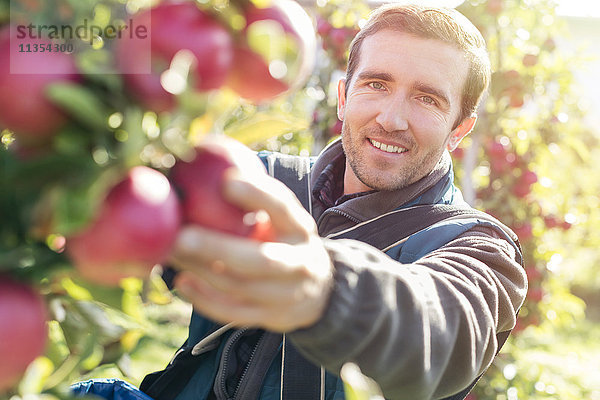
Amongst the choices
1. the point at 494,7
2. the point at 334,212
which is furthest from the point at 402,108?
→ the point at 494,7

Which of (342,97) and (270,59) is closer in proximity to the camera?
(270,59)

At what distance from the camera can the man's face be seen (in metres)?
1.79

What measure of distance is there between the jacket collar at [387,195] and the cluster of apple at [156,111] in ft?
3.79

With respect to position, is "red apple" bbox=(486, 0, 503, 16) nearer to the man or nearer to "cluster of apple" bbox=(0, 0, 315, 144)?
the man

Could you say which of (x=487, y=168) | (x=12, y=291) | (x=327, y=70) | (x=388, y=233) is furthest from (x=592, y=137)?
(x=12, y=291)

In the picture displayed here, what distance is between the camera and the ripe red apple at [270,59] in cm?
57

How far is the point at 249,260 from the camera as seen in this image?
0.57 metres

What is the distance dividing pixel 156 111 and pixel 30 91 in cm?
10

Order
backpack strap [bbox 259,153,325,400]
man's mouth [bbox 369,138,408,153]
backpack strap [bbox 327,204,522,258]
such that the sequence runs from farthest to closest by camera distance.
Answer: man's mouth [bbox 369,138,408,153]
backpack strap [bbox 327,204,522,258]
backpack strap [bbox 259,153,325,400]

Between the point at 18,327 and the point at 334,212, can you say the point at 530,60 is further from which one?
the point at 18,327

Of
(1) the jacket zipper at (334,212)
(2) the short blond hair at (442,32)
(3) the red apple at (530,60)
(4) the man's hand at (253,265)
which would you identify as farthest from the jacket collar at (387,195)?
(3) the red apple at (530,60)

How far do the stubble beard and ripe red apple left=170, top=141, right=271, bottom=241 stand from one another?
48.7 inches

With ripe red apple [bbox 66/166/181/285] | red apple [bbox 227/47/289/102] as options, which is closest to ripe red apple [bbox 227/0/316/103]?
red apple [bbox 227/47/289/102]

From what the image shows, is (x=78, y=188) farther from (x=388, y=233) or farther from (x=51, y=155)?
(x=388, y=233)
